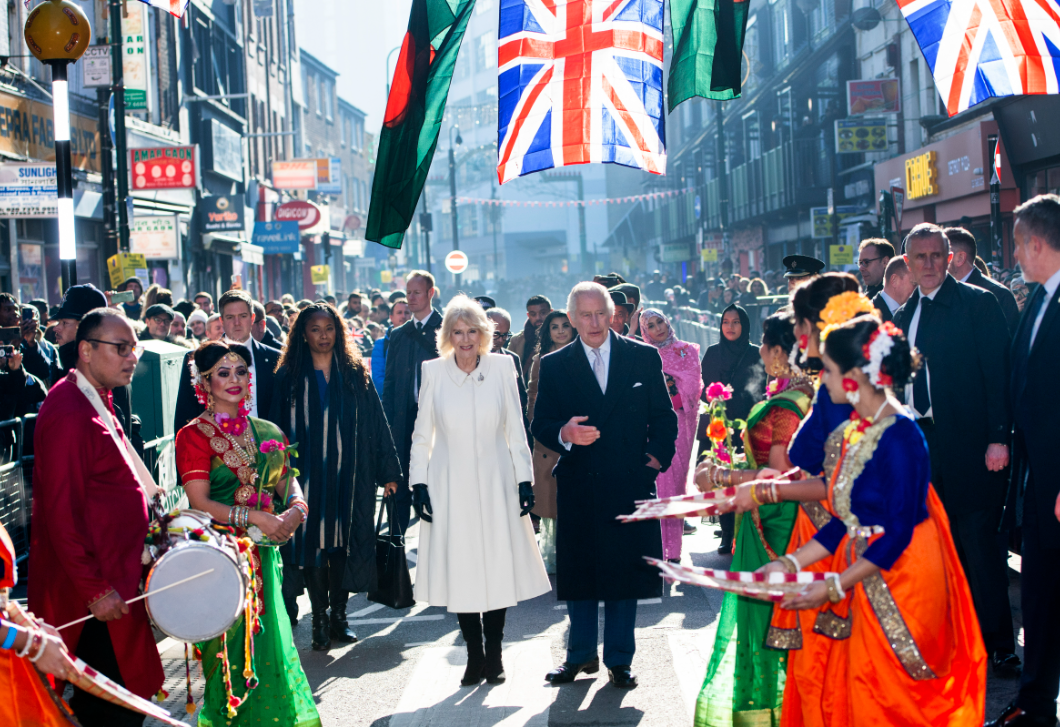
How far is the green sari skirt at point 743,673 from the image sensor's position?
456cm

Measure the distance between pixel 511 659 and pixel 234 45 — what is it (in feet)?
113

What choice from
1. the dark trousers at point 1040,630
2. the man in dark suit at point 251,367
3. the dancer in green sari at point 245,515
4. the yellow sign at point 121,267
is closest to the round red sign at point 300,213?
the yellow sign at point 121,267

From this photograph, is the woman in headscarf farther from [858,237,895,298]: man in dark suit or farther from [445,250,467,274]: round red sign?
[445,250,467,274]: round red sign

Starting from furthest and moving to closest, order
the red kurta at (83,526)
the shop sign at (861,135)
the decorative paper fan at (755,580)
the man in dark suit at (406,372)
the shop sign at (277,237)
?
the shop sign at (277,237), the shop sign at (861,135), the man in dark suit at (406,372), the red kurta at (83,526), the decorative paper fan at (755,580)

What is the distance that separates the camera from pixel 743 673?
4.61 meters

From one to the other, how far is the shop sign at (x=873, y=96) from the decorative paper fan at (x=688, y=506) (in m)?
24.7

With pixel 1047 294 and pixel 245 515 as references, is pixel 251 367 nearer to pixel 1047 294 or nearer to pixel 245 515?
pixel 245 515

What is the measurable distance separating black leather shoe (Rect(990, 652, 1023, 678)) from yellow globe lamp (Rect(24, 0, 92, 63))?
280 inches

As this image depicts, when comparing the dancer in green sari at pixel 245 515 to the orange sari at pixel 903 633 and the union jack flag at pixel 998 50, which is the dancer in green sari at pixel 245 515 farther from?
the union jack flag at pixel 998 50

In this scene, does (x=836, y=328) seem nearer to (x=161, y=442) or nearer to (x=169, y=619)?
(x=169, y=619)

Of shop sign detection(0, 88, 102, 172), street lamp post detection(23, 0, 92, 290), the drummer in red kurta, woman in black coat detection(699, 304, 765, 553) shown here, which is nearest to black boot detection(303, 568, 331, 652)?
the drummer in red kurta

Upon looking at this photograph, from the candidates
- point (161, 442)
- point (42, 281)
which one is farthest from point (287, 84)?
point (161, 442)

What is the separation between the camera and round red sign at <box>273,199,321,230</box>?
3816 cm

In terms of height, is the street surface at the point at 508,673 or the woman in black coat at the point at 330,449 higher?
the woman in black coat at the point at 330,449
